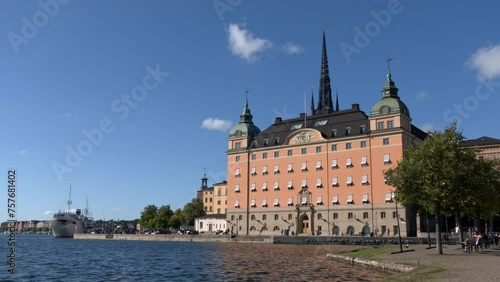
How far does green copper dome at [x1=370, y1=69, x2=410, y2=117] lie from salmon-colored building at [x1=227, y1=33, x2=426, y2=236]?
7.7 inches

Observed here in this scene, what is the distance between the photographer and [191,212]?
158 metres

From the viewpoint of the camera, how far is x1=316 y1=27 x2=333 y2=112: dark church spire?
162562mm

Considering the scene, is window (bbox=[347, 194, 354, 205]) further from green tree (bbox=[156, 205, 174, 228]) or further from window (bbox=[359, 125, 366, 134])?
green tree (bbox=[156, 205, 174, 228])

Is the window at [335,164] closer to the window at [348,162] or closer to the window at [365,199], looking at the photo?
the window at [348,162]

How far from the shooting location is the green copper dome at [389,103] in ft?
289

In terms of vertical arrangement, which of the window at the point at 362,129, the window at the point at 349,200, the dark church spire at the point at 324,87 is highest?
the dark church spire at the point at 324,87

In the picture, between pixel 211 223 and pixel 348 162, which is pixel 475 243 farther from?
pixel 211 223

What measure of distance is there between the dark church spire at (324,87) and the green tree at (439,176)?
119 meters

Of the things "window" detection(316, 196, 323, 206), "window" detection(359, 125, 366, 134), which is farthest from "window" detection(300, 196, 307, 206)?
"window" detection(359, 125, 366, 134)

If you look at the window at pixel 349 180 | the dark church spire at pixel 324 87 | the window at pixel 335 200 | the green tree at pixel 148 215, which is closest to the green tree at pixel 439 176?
the window at pixel 349 180

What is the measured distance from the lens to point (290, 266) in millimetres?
38344

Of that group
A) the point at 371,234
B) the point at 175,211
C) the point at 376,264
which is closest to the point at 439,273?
the point at 376,264

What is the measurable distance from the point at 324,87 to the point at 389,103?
7651 cm

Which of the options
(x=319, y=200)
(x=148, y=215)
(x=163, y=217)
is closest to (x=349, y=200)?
(x=319, y=200)
